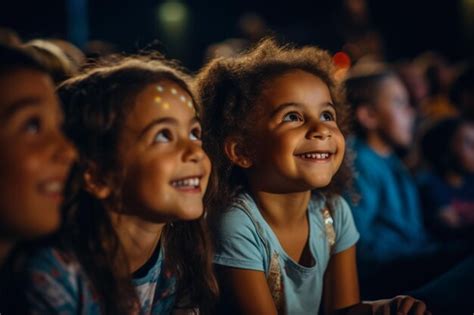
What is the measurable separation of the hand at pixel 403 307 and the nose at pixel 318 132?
22.8 inches

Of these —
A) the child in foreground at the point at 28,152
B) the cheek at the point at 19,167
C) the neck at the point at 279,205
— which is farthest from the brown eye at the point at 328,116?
the cheek at the point at 19,167

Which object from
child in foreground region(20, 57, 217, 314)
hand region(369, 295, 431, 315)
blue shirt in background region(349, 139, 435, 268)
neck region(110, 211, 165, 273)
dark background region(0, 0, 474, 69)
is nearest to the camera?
child in foreground region(20, 57, 217, 314)

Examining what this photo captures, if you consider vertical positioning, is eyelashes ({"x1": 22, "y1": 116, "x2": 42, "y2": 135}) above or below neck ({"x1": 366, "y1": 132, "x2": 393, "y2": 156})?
above

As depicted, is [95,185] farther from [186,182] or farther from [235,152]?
[235,152]

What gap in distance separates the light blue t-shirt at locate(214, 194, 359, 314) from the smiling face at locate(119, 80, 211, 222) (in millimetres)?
357

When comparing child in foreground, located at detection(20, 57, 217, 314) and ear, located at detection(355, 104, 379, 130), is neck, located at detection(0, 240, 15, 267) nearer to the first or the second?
child in foreground, located at detection(20, 57, 217, 314)

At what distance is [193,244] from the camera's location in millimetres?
1735

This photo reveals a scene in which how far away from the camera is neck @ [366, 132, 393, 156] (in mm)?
3324

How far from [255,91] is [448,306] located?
99 cm

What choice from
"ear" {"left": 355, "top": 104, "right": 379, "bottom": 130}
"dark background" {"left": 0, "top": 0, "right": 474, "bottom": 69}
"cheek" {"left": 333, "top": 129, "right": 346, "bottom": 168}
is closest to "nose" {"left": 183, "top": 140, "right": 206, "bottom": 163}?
"cheek" {"left": 333, "top": 129, "right": 346, "bottom": 168}

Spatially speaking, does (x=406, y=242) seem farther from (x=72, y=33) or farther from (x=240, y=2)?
(x=240, y=2)

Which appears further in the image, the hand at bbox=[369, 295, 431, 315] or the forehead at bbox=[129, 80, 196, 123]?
the hand at bbox=[369, 295, 431, 315]

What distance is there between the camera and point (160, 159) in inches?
56.6

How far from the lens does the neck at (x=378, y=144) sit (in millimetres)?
3324
